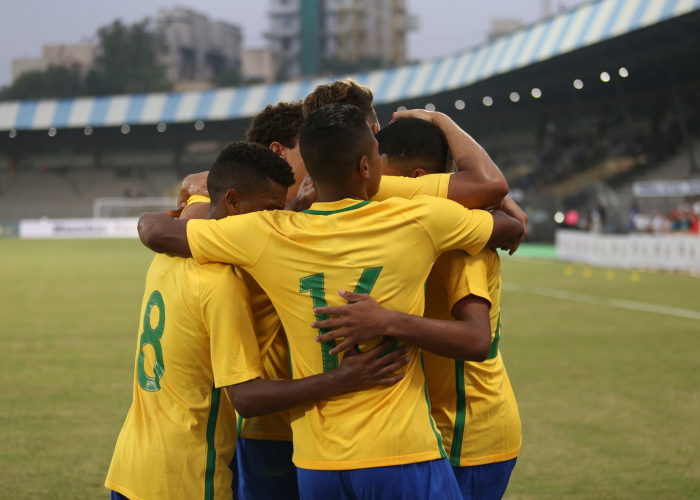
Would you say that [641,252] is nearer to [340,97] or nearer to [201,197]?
[340,97]

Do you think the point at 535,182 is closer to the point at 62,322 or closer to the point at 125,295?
the point at 125,295

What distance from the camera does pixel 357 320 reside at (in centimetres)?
215

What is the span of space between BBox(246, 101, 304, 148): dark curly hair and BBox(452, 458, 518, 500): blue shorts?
1358 millimetres

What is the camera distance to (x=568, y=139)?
4434 centimetres

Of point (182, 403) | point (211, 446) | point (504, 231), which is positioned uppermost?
point (504, 231)

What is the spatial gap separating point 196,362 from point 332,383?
54 cm

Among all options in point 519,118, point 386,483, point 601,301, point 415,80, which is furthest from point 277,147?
point 519,118

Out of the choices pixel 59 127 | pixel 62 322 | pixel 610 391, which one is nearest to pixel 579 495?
pixel 610 391

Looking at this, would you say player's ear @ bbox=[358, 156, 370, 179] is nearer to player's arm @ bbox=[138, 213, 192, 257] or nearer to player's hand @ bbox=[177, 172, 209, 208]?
player's arm @ bbox=[138, 213, 192, 257]

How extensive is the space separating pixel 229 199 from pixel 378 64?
9373cm

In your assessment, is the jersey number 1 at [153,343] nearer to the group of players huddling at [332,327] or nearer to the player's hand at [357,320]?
the group of players huddling at [332,327]

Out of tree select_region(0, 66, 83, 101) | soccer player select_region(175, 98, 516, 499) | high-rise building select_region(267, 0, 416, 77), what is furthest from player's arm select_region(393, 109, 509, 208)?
high-rise building select_region(267, 0, 416, 77)

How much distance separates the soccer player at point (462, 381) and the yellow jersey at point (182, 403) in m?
0.65

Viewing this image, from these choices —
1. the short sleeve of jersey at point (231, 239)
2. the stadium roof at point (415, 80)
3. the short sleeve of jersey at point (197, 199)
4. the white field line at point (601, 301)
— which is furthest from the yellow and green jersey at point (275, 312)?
the stadium roof at point (415, 80)
